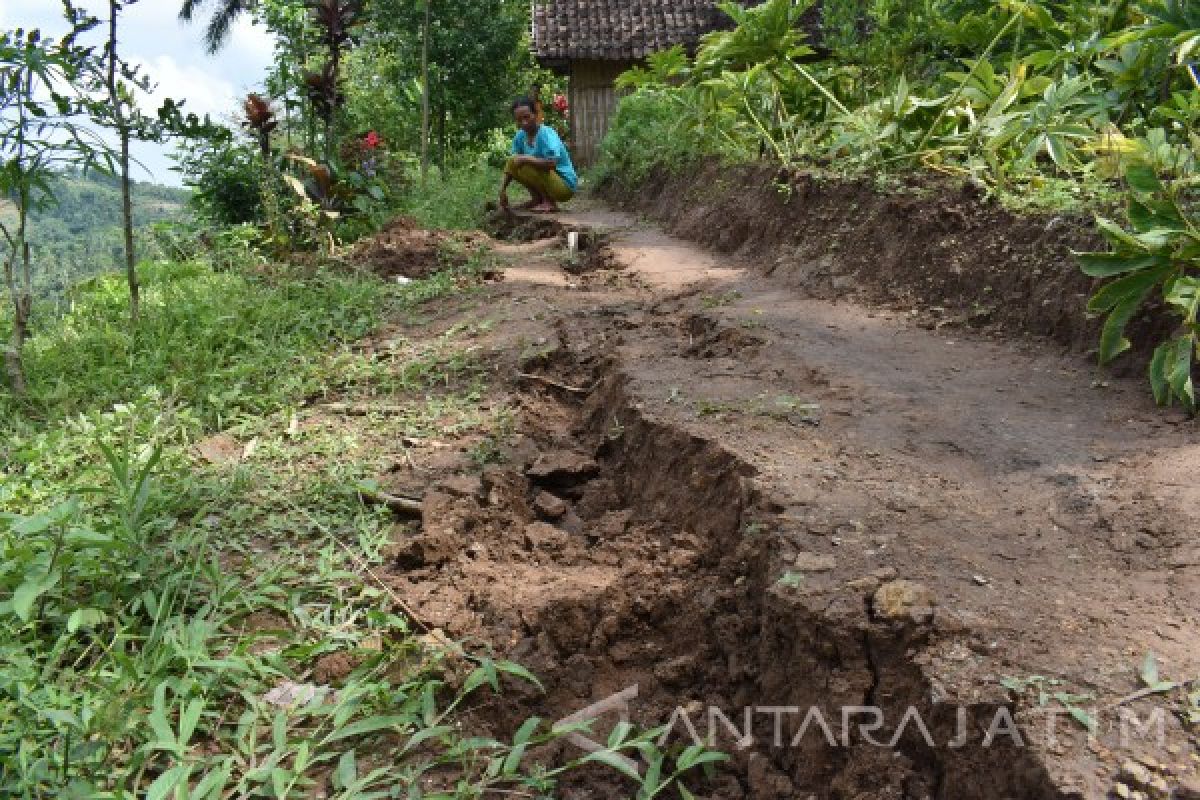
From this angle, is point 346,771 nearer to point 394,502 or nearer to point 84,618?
point 84,618

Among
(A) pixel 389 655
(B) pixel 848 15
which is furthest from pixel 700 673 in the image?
(B) pixel 848 15

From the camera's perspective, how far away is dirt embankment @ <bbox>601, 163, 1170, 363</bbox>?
338 cm

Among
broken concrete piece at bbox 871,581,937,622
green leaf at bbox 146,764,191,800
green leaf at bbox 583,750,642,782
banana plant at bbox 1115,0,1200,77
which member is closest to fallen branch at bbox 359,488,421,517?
green leaf at bbox 146,764,191,800

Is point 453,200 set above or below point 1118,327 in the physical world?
above

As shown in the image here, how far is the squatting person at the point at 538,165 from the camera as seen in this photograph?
8703mm

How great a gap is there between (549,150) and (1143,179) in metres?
6.65

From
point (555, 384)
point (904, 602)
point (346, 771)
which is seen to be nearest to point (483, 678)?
point (346, 771)

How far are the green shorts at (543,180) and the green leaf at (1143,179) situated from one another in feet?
21.4

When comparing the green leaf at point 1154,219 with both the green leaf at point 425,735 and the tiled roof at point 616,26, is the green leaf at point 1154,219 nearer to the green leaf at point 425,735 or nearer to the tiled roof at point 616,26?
the green leaf at point 425,735

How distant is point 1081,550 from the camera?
79.0 inches

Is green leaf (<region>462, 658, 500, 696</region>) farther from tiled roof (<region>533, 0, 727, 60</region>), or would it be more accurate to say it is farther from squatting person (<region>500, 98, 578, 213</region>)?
tiled roof (<region>533, 0, 727, 60</region>)

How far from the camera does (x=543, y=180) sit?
29.1 ft

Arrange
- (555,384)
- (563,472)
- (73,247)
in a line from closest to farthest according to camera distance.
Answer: (563,472) → (555,384) → (73,247)

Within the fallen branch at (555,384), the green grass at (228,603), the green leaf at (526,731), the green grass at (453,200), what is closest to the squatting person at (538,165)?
the green grass at (453,200)
